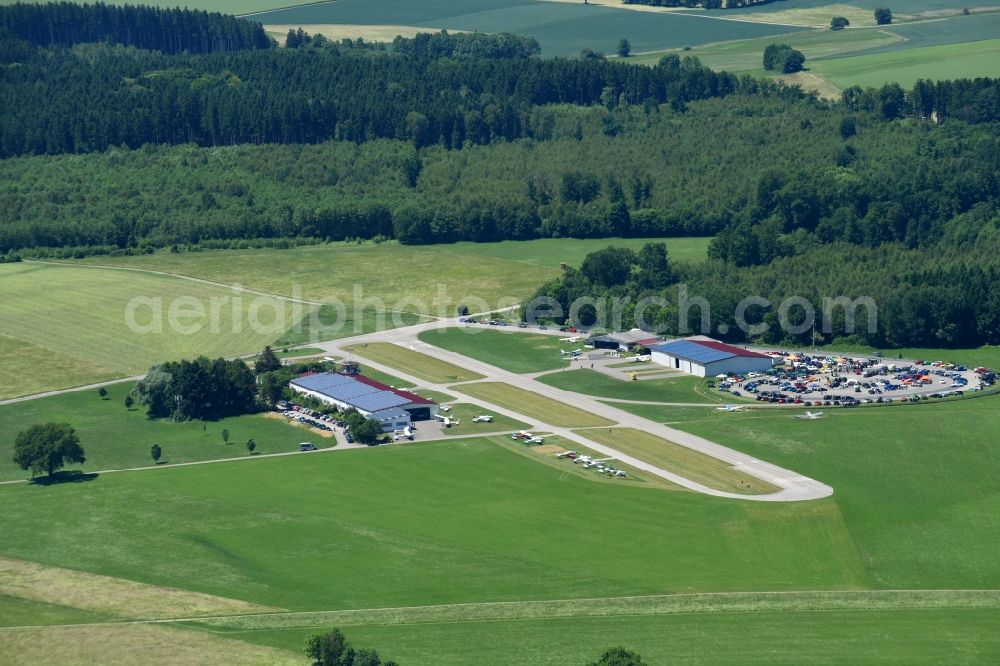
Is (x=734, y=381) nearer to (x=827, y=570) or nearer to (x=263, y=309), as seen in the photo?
(x=827, y=570)

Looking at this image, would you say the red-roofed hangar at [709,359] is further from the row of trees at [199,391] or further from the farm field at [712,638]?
the farm field at [712,638]

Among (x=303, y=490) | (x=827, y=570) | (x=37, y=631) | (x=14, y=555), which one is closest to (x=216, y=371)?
(x=303, y=490)

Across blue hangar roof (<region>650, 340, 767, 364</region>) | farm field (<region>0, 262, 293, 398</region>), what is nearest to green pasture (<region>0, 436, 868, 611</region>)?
blue hangar roof (<region>650, 340, 767, 364</region>)

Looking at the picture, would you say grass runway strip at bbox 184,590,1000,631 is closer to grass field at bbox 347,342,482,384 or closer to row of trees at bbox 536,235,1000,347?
grass field at bbox 347,342,482,384

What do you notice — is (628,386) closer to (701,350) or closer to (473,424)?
(701,350)

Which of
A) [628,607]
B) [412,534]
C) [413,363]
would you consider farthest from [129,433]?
[628,607]

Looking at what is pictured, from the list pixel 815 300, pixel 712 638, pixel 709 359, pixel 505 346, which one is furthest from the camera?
pixel 815 300
